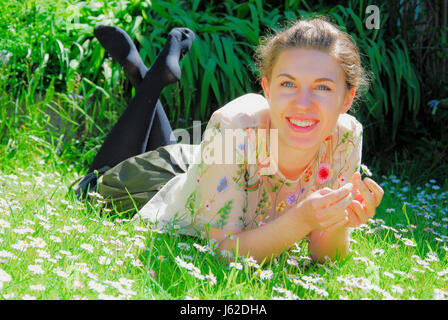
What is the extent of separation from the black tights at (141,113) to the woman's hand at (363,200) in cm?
118

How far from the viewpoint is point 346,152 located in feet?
6.53

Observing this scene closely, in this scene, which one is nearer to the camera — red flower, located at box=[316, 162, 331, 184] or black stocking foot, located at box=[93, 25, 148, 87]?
red flower, located at box=[316, 162, 331, 184]

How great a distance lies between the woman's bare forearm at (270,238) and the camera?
5.31 ft

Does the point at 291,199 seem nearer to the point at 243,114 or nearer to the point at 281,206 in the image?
the point at 281,206

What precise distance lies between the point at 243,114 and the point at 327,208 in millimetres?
491

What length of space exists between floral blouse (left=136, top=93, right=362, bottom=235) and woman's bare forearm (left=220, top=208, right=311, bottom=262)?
0.06 metres

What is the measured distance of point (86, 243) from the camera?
68.9 inches

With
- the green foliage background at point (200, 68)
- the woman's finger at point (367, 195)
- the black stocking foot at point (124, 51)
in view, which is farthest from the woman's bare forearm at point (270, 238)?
the green foliage background at point (200, 68)

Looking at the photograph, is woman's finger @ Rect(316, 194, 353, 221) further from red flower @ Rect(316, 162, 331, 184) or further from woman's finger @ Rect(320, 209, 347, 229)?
red flower @ Rect(316, 162, 331, 184)

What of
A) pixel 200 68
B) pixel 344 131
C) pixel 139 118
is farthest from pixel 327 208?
pixel 200 68

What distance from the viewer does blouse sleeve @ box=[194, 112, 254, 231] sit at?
1.75 meters

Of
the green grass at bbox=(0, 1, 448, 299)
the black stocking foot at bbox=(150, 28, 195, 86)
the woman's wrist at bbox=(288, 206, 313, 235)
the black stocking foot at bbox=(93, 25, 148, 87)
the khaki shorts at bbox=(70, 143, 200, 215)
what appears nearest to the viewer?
the green grass at bbox=(0, 1, 448, 299)

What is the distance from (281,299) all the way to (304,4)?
10.4 ft

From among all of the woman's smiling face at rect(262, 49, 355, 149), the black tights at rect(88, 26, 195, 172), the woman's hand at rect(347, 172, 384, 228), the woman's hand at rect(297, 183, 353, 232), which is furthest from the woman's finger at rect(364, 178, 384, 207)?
the black tights at rect(88, 26, 195, 172)
